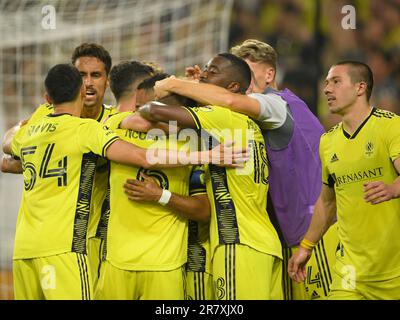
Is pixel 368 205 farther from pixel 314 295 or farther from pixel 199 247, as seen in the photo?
pixel 199 247

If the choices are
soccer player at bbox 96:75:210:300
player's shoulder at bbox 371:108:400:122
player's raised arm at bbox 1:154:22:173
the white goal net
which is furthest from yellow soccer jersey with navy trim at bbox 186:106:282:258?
the white goal net

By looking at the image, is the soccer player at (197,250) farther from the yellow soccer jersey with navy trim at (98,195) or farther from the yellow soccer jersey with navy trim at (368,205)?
the yellow soccer jersey with navy trim at (368,205)

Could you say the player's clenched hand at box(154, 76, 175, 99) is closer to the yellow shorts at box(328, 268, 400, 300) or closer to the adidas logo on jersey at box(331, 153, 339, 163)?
the adidas logo on jersey at box(331, 153, 339, 163)

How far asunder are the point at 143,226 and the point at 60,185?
0.48 m

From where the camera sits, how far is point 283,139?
471 centimetres

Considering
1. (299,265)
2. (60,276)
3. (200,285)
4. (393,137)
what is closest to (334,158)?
(393,137)

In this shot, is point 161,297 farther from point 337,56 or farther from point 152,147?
point 337,56

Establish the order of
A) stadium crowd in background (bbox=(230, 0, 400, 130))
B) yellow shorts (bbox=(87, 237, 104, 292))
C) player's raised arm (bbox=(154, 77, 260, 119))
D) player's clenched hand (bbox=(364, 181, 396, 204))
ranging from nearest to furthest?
player's clenched hand (bbox=(364, 181, 396, 204)), player's raised arm (bbox=(154, 77, 260, 119)), yellow shorts (bbox=(87, 237, 104, 292)), stadium crowd in background (bbox=(230, 0, 400, 130))

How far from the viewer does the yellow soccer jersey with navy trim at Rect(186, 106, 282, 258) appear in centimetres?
433

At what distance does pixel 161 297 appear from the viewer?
431cm

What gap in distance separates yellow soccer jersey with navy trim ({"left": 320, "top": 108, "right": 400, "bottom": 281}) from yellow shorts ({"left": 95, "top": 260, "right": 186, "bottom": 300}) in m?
1.00

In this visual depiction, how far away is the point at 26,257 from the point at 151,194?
0.75 meters

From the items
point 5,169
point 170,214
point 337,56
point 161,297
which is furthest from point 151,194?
point 337,56
